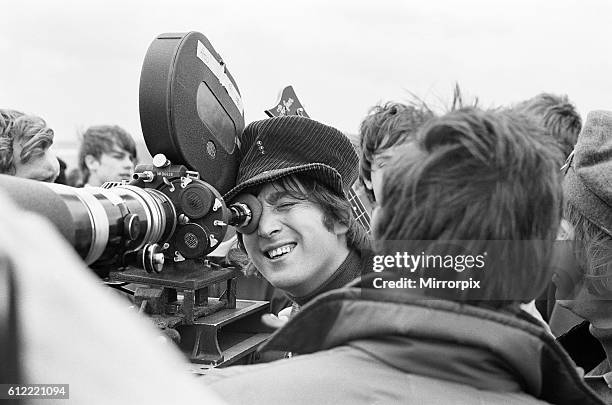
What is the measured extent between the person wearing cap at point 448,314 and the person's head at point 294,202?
0.97m

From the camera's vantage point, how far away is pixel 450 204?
2.73ft

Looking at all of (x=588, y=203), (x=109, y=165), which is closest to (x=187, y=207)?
(x=588, y=203)

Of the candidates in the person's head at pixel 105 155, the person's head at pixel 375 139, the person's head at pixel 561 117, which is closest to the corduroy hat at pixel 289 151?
the person's head at pixel 375 139

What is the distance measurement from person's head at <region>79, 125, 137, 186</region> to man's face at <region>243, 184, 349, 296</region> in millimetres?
2188

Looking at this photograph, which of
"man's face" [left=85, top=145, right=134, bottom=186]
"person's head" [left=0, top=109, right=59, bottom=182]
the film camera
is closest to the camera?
the film camera

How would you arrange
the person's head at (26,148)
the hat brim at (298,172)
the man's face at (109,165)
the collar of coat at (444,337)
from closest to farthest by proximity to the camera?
the collar of coat at (444,337)
the hat brim at (298,172)
the person's head at (26,148)
the man's face at (109,165)

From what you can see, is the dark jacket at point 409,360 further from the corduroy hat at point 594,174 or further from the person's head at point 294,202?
the person's head at point 294,202

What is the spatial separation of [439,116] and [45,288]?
21.4 inches

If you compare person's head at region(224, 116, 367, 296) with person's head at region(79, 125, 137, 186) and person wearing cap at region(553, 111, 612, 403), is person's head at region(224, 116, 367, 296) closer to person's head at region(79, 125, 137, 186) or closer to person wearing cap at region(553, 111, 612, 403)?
person wearing cap at region(553, 111, 612, 403)

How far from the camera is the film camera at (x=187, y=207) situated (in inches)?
58.5

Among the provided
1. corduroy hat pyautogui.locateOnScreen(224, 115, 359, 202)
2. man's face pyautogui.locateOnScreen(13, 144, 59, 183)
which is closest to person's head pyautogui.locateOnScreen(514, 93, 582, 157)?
corduroy hat pyautogui.locateOnScreen(224, 115, 359, 202)

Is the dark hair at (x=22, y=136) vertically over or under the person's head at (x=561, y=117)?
under

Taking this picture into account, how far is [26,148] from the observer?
2.48 metres

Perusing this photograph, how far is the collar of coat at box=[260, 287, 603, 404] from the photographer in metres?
0.79
